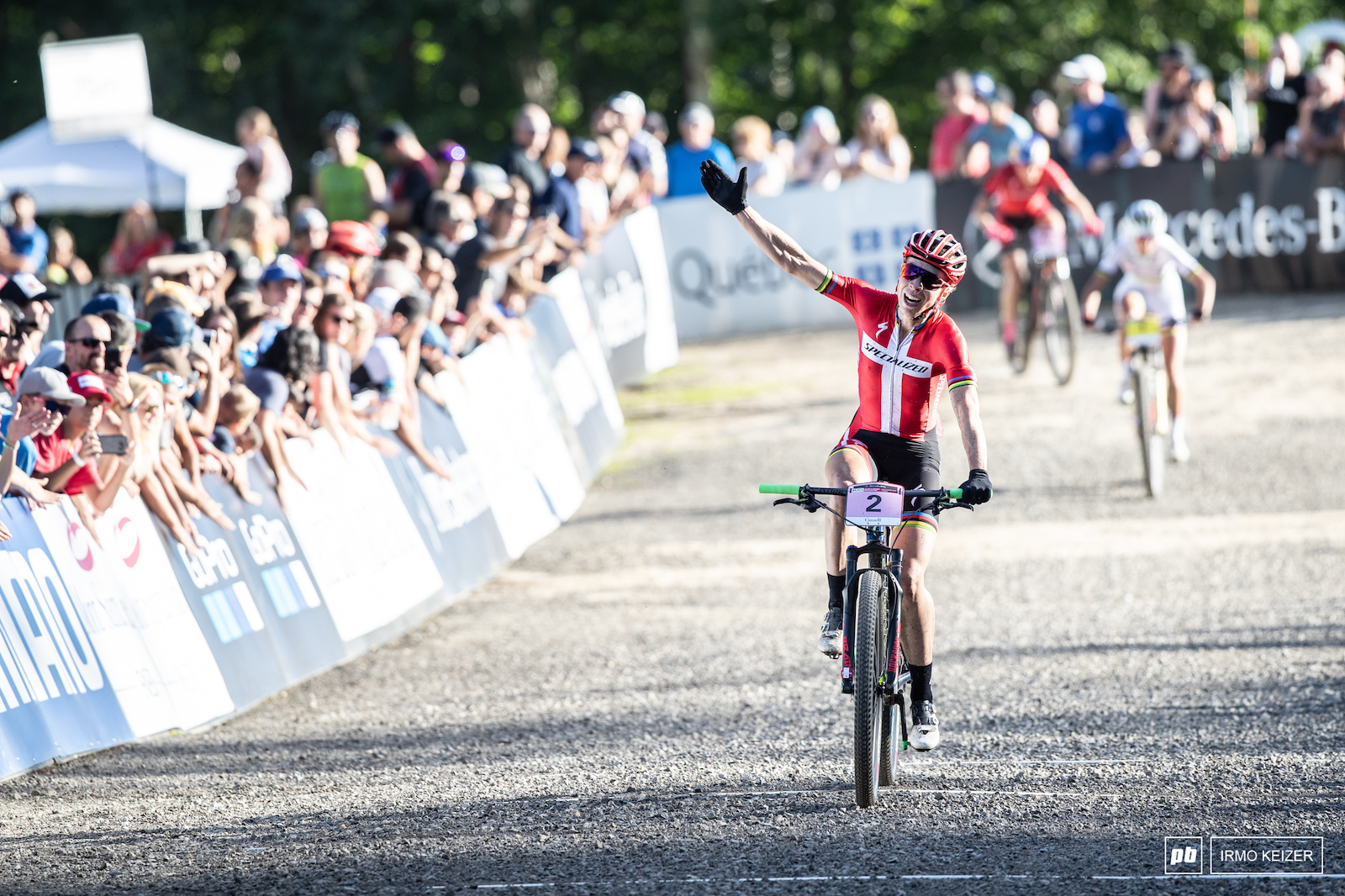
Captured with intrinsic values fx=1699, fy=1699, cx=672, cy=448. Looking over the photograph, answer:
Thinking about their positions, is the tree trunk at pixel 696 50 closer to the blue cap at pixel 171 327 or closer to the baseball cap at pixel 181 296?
the baseball cap at pixel 181 296

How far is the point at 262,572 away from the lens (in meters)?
8.73

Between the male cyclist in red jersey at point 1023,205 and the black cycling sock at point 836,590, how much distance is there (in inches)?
372

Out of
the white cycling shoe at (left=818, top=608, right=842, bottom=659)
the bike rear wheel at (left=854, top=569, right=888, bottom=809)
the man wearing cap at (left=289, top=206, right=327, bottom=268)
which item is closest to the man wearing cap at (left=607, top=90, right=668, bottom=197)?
the man wearing cap at (left=289, top=206, right=327, bottom=268)

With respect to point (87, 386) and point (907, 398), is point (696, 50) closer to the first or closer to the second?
point (87, 386)

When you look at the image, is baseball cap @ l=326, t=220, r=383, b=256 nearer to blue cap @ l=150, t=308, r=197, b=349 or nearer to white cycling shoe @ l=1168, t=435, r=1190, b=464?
blue cap @ l=150, t=308, r=197, b=349

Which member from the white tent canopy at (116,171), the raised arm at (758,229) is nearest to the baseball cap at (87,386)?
the raised arm at (758,229)

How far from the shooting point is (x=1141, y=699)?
8047 mm

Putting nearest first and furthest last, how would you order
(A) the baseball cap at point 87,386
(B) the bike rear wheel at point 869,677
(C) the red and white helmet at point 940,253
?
(B) the bike rear wheel at point 869,677
(C) the red and white helmet at point 940,253
(A) the baseball cap at point 87,386

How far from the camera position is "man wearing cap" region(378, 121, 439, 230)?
15.1m

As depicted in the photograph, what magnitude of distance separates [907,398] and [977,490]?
93cm

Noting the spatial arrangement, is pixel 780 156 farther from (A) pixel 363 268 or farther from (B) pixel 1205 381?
(A) pixel 363 268

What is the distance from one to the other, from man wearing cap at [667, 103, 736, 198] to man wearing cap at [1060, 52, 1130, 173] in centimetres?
428

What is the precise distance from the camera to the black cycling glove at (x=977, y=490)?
615 cm

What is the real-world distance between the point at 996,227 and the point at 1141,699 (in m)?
8.92
